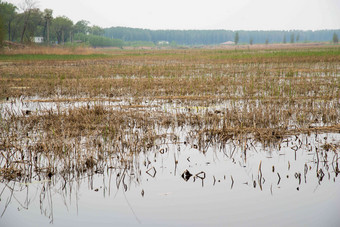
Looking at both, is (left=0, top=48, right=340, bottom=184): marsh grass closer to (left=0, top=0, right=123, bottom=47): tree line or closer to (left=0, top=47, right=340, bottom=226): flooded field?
(left=0, top=47, right=340, bottom=226): flooded field

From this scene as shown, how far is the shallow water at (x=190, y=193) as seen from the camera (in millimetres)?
4402

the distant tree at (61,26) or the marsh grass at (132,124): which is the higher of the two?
the distant tree at (61,26)

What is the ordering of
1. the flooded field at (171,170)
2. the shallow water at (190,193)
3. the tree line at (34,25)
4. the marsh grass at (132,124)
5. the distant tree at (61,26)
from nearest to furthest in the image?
the shallow water at (190,193) < the flooded field at (171,170) < the marsh grass at (132,124) < the tree line at (34,25) < the distant tree at (61,26)

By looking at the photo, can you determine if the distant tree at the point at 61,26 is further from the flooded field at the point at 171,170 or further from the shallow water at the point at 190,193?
the shallow water at the point at 190,193

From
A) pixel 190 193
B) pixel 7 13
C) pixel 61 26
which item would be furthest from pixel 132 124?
pixel 61 26

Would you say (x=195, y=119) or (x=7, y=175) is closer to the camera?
(x=7, y=175)

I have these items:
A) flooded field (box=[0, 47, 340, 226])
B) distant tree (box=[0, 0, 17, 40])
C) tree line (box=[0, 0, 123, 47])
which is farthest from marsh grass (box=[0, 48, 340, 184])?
distant tree (box=[0, 0, 17, 40])

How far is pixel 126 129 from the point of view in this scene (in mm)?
8180

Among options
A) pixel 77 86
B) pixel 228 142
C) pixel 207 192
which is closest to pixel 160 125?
pixel 228 142

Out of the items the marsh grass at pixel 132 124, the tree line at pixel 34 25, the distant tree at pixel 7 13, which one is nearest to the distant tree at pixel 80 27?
the tree line at pixel 34 25

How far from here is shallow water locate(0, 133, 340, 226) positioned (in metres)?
4.40

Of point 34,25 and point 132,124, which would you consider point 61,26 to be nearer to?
point 34,25

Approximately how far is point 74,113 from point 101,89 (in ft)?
18.9

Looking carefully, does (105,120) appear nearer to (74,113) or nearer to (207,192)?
(74,113)
